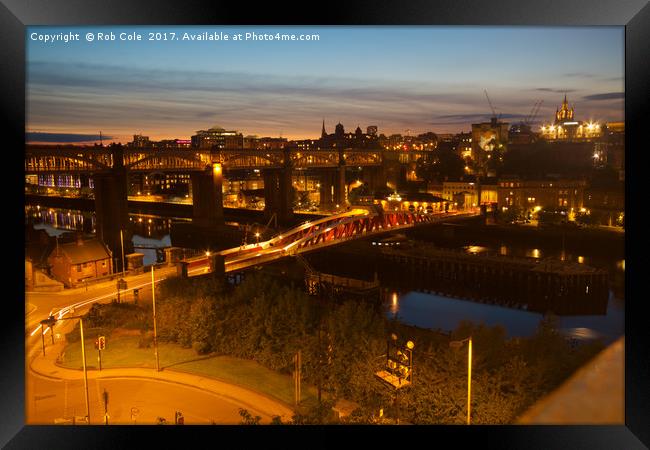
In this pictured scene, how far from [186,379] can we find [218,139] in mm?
13102

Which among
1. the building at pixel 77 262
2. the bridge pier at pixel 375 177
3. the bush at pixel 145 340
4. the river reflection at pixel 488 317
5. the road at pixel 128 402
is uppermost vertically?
the bridge pier at pixel 375 177

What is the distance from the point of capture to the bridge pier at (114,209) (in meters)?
10.3

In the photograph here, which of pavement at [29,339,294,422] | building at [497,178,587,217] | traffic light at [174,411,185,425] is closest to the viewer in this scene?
traffic light at [174,411,185,425]

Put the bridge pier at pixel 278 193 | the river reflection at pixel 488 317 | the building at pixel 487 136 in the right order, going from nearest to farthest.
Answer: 1. the river reflection at pixel 488 317
2. the bridge pier at pixel 278 193
3. the building at pixel 487 136

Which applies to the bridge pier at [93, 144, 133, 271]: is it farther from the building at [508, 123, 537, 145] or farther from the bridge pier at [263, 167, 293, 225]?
the building at [508, 123, 537, 145]

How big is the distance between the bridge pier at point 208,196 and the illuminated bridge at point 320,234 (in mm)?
3846

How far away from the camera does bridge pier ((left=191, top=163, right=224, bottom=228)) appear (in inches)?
603

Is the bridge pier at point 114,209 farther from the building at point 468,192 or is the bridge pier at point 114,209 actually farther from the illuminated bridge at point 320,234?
the building at point 468,192

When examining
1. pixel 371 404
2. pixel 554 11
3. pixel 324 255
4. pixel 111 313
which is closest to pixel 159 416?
pixel 371 404

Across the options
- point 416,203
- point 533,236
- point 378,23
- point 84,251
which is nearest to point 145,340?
point 84,251

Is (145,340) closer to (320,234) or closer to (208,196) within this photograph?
(320,234)

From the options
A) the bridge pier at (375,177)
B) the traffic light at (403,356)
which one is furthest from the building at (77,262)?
the bridge pier at (375,177)

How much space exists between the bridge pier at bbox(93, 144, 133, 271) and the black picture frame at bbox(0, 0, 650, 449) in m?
6.28

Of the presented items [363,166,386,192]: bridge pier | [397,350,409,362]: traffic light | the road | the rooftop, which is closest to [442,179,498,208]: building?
[363,166,386,192]: bridge pier
